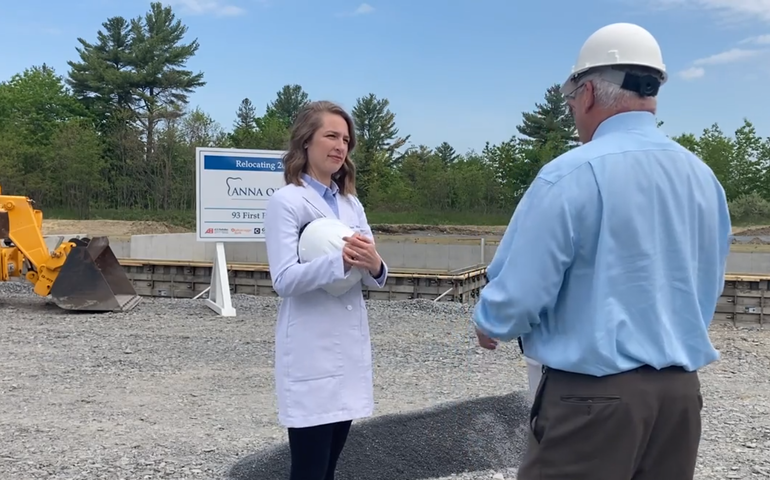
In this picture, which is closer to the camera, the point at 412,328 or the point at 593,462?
the point at 593,462

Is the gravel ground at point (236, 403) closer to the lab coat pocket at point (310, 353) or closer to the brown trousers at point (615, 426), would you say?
the lab coat pocket at point (310, 353)

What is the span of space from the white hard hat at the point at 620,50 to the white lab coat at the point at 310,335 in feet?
3.44

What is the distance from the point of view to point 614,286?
5.89 ft

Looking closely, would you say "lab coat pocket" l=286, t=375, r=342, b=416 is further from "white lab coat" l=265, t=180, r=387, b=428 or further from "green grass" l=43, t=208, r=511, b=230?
"green grass" l=43, t=208, r=511, b=230

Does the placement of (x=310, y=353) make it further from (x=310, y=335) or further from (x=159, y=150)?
(x=159, y=150)

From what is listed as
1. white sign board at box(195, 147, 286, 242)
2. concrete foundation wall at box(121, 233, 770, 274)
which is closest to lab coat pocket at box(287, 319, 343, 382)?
white sign board at box(195, 147, 286, 242)

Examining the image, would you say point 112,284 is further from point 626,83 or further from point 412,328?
point 626,83

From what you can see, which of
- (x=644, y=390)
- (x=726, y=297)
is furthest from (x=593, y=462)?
(x=726, y=297)

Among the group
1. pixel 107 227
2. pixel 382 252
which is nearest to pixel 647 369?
pixel 382 252

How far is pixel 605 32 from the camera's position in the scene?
6.24ft

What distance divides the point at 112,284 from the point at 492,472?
989cm

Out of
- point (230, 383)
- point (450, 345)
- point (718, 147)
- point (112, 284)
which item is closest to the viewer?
point (230, 383)

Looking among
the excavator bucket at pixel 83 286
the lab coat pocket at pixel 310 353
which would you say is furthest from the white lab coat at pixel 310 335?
the excavator bucket at pixel 83 286

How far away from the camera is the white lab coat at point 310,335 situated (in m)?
2.51
